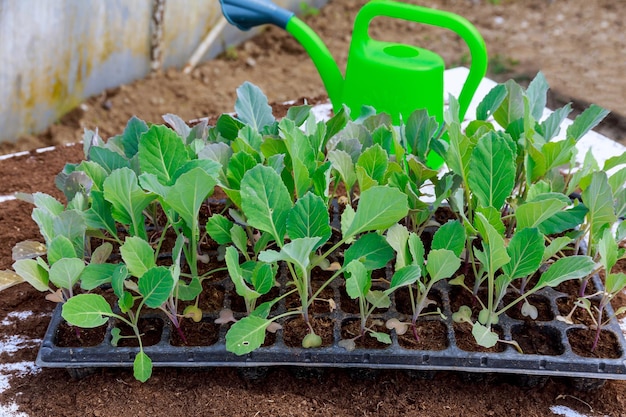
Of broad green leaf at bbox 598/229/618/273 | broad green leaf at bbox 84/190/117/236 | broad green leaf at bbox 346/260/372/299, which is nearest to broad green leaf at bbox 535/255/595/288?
broad green leaf at bbox 598/229/618/273

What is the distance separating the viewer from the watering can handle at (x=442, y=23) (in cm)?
131

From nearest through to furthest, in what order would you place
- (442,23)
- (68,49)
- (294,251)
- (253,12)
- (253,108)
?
(294,251), (253,108), (442,23), (253,12), (68,49)

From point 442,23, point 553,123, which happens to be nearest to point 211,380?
point 553,123

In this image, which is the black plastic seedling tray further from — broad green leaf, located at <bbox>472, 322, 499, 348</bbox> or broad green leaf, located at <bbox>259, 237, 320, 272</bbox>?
broad green leaf, located at <bbox>259, 237, 320, 272</bbox>

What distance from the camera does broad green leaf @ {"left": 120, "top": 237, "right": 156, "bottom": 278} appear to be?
2.93 ft

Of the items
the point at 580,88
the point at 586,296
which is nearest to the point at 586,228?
the point at 586,296

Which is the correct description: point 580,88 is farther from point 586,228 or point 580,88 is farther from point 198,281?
point 198,281

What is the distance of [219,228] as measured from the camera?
0.98m

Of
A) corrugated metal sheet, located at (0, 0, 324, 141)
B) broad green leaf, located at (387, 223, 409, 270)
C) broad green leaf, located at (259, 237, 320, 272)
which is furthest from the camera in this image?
corrugated metal sheet, located at (0, 0, 324, 141)

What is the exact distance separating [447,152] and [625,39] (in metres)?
2.77

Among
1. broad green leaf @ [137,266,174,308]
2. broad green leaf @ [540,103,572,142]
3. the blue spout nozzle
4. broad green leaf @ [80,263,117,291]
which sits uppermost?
broad green leaf @ [540,103,572,142]

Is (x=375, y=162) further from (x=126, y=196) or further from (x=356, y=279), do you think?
(x=126, y=196)

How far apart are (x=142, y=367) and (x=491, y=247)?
448mm

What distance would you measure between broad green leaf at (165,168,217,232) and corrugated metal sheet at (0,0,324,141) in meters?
1.34
